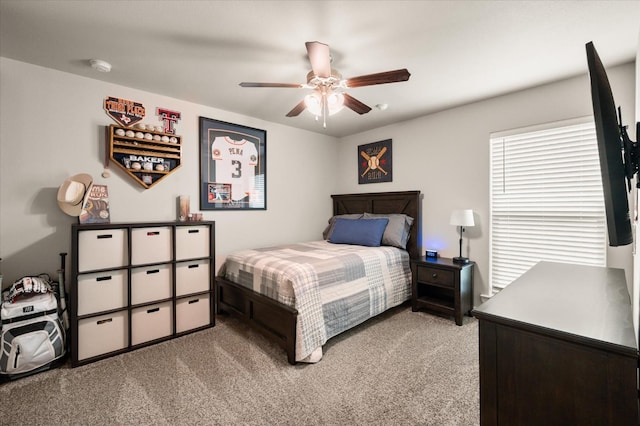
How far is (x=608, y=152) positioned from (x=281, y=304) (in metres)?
2.15

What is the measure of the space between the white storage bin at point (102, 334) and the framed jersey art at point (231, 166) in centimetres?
141

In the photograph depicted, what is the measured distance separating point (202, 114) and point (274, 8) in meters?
1.94

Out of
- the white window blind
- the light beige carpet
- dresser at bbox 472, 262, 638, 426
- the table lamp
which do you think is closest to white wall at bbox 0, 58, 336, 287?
the light beige carpet

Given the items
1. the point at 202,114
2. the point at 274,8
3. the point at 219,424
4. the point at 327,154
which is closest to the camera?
the point at 219,424

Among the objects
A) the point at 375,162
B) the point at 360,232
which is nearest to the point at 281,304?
the point at 360,232

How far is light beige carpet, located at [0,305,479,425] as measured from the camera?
1660mm

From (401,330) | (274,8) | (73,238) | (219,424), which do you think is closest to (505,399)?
(219,424)

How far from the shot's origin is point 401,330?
2.82 metres

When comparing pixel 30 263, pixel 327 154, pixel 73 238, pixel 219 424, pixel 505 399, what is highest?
pixel 327 154

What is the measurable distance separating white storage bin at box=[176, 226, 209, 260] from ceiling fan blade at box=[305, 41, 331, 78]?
1897 millimetres

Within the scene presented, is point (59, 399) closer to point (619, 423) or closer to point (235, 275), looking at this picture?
point (235, 275)

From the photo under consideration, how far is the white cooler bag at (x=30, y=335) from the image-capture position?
198 cm

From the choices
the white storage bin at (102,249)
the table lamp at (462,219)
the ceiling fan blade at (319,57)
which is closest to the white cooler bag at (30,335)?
the white storage bin at (102,249)

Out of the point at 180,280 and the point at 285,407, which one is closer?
the point at 285,407
